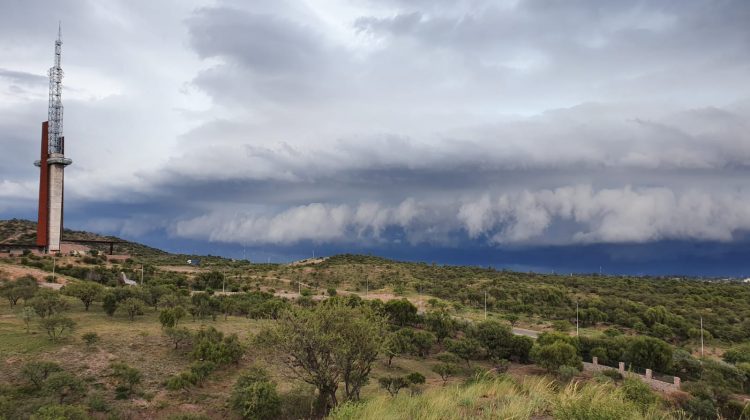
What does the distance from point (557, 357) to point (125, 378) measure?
35902 mm

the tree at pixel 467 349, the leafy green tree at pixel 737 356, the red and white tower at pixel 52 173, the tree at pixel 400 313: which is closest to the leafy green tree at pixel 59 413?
the tree at pixel 467 349

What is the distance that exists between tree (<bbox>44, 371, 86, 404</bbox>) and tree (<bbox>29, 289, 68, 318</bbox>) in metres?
13.5

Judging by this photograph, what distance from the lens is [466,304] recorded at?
266 ft

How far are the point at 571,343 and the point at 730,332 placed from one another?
2856 cm

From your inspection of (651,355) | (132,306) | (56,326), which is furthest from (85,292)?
(651,355)

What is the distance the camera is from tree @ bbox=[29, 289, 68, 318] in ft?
129

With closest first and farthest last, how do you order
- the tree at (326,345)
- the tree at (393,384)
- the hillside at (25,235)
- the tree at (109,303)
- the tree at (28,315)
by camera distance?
the tree at (326,345)
the tree at (393,384)
the tree at (28,315)
the tree at (109,303)
the hillside at (25,235)

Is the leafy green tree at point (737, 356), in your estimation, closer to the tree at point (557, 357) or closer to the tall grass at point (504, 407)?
the tree at point (557, 357)

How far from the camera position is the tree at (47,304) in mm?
39344

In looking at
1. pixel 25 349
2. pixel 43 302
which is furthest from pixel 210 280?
pixel 25 349

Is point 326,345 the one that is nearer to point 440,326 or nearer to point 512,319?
point 440,326

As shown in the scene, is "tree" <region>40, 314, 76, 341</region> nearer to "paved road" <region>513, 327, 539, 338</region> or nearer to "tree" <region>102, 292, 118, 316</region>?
"tree" <region>102, 292, 118, 316</region>

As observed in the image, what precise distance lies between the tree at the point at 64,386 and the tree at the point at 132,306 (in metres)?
16.1

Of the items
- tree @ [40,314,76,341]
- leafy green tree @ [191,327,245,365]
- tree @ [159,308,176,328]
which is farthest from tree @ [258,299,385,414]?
tree @ [40,314,76,341]
